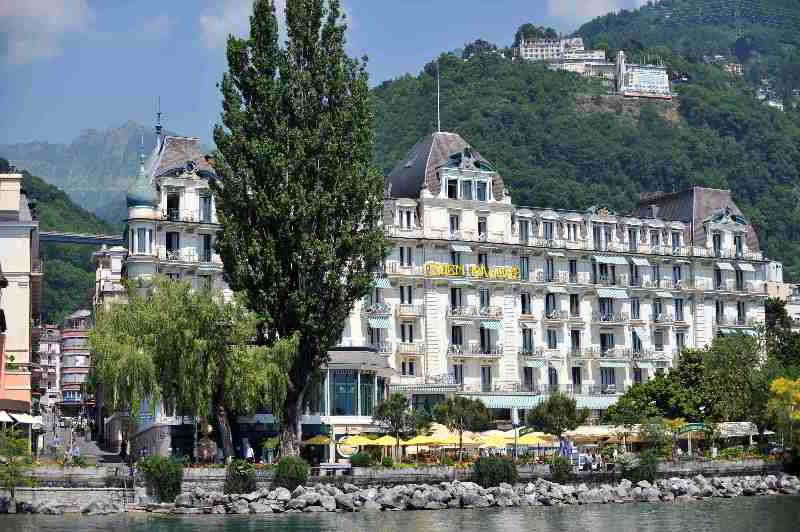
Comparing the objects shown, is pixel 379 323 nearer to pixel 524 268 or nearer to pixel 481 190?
pixel 481 190

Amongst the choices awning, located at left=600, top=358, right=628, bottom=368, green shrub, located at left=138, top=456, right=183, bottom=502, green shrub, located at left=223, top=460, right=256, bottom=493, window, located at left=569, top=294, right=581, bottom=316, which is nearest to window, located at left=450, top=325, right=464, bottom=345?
window, located at left=569, top=294, right=581, bottom=316

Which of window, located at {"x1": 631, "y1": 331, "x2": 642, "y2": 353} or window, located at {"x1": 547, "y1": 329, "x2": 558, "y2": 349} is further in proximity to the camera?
window, located at {"x1": 631, "y1": 331, "x2": 642, "y2": 353}

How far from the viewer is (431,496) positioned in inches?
2771

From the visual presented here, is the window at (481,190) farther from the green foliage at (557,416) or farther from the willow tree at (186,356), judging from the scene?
the willow tree at (186,356)

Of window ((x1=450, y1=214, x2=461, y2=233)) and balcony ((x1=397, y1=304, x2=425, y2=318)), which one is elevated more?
window ((x1=450, y1=214, x2=461, y2=233))

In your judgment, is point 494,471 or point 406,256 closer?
point 494,471

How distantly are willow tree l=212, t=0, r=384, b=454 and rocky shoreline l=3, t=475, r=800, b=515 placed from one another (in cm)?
697

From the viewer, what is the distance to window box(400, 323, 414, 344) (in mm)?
102750

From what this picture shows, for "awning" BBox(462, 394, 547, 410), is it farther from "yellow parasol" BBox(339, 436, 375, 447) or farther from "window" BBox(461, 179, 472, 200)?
"yellow parasol" BBox(339, 436, 375, 447)

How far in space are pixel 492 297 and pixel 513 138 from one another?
3139 inches

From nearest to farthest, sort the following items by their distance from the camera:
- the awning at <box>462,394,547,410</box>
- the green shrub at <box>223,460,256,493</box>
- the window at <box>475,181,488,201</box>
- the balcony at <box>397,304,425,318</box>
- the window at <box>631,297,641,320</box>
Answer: the green shrub at <box>223,460,256,493</box>
the balcony at <box>397,304,425,318</box>
the awning at <box>462,394,547,410</box>
the window at <box>475,181,488,201</box>
the window at <box>631,297,641,320</box>

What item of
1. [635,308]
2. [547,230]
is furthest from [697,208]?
[547,230]

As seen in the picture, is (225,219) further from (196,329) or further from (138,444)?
(138,444)

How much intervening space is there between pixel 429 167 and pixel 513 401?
18452 millimetres
